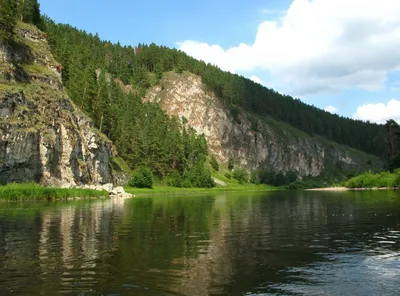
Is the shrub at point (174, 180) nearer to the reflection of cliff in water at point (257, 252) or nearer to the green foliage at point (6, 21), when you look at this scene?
the green foliage at point (6, 21)

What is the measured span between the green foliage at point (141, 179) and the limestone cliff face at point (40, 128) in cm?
1037

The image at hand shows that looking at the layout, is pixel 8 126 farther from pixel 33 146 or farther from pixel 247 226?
pixel 247 226

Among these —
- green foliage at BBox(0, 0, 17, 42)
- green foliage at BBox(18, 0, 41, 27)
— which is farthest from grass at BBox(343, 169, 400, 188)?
green foliage at BBox(18, 0, 41, 27)

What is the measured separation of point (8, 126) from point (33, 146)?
301 inches

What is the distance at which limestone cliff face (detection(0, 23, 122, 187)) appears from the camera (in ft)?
306

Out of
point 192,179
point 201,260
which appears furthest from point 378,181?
point 201,260

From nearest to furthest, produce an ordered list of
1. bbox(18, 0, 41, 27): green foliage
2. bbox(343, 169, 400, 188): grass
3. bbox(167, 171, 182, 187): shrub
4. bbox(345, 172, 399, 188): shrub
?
bbox(343, 169, 400, 188): grass < bbox(345, 172, 399, 188): shrub < bbox(18, 0, 41, 27): green foliage < bbox(167, 171, 182, 187): shrub

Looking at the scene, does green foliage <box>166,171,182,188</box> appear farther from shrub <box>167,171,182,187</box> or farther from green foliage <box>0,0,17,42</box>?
green foliage <box>0,0,17,42</box>

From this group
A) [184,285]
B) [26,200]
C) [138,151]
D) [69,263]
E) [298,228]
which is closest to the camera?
[184,285]

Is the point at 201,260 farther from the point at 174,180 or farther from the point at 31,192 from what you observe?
the point at 174,180

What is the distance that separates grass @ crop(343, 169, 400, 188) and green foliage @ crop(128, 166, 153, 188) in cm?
7789

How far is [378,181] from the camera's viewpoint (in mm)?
139625

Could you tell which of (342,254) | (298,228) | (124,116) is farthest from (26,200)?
(124,116)

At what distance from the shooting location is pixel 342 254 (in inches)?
950
